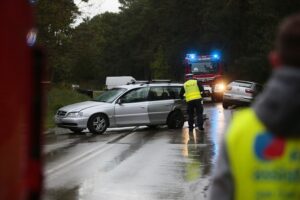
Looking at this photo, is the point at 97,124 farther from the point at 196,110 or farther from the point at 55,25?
the point at 55,25

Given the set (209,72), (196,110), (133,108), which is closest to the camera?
(196,110)

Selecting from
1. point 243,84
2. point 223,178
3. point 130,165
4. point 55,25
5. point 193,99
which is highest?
point 55,25

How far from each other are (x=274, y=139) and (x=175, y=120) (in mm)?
19185

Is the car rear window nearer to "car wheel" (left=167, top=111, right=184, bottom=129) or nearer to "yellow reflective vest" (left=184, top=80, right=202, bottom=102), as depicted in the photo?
"car wheel" (left=167, top=111, right=184, bottom=129)

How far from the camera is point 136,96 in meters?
21.3

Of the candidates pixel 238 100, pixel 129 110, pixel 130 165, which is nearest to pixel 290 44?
pixel 130 165

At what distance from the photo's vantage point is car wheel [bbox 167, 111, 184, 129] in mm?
21797

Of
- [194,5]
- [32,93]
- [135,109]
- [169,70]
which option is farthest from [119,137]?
[169,70]

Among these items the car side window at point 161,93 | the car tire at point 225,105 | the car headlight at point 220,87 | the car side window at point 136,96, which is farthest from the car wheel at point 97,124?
the car headlight at point 220,87

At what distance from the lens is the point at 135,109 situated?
20.9 m

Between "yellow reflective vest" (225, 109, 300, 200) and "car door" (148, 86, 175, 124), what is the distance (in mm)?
18534

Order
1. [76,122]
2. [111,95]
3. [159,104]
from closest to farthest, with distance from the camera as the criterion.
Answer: [76,122]
[111,95]
[159,104]

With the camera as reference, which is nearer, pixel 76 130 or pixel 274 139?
pixel 274 139

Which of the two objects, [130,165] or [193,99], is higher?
[193,99]
